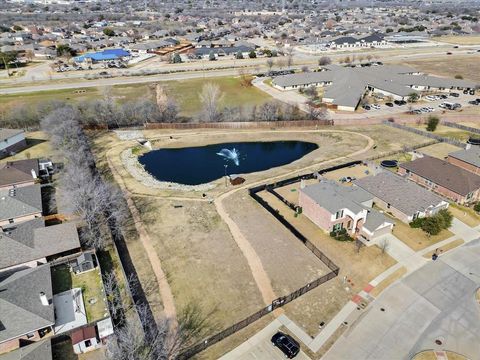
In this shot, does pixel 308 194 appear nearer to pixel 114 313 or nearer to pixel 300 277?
pixel 300 277

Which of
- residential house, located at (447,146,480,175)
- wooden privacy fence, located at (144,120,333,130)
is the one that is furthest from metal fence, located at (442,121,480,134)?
wooden privacy fence, located at (144,120,333,130)

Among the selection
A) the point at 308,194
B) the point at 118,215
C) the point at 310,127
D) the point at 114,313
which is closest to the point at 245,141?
the point at 310,127

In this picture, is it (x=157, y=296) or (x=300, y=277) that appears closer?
(x=157, y=296)

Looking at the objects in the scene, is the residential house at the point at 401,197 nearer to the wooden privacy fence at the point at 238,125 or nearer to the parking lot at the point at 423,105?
the wooden privacy fence at the point at 238,125

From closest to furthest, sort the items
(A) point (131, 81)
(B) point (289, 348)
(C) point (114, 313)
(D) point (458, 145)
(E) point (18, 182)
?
(B) point (289, 348) < (C) point (114, 313) < (E) point (18, 182) < (D) point (458, 145) < (A) point (131, 81)

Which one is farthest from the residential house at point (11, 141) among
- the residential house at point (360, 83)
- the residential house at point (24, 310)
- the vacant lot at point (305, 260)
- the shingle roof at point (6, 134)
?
the residential house at point (360, 83)

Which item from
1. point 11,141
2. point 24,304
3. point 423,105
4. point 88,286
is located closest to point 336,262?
point 88,286

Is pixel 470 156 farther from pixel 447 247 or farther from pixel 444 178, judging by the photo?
pixel 447 247
